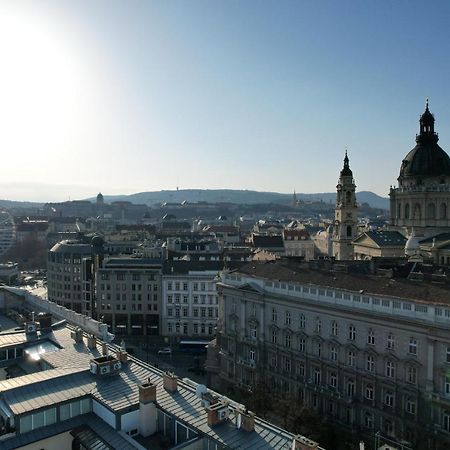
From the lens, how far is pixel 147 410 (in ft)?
102

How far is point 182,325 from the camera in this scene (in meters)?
95.3

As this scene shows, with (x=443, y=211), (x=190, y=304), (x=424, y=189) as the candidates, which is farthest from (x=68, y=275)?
(x=443, y=211)

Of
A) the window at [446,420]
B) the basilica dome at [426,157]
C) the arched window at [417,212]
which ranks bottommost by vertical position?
the window at [446,420]

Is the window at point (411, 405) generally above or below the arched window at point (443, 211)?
below

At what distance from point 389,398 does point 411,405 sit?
7.87 feet

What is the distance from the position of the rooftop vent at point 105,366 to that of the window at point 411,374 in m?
27.5

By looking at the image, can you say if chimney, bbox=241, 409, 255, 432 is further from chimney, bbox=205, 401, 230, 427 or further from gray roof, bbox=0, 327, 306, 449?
chimney, bbox=205, 401, 230, 427

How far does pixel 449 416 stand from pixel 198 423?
27.4 metres

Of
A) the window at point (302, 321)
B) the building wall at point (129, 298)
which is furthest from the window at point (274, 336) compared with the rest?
the building wall at point (129, 298)

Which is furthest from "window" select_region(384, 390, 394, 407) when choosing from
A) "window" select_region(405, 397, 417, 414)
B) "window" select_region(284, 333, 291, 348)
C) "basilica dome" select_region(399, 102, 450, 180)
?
"basilica dome" select_region(399, 102, 450, 180)

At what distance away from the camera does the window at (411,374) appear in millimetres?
47781

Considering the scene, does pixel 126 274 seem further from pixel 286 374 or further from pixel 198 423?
pixel 198 423

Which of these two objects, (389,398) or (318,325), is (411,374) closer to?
(389,398)

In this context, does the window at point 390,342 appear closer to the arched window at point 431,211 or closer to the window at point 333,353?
the window at point 333,353
